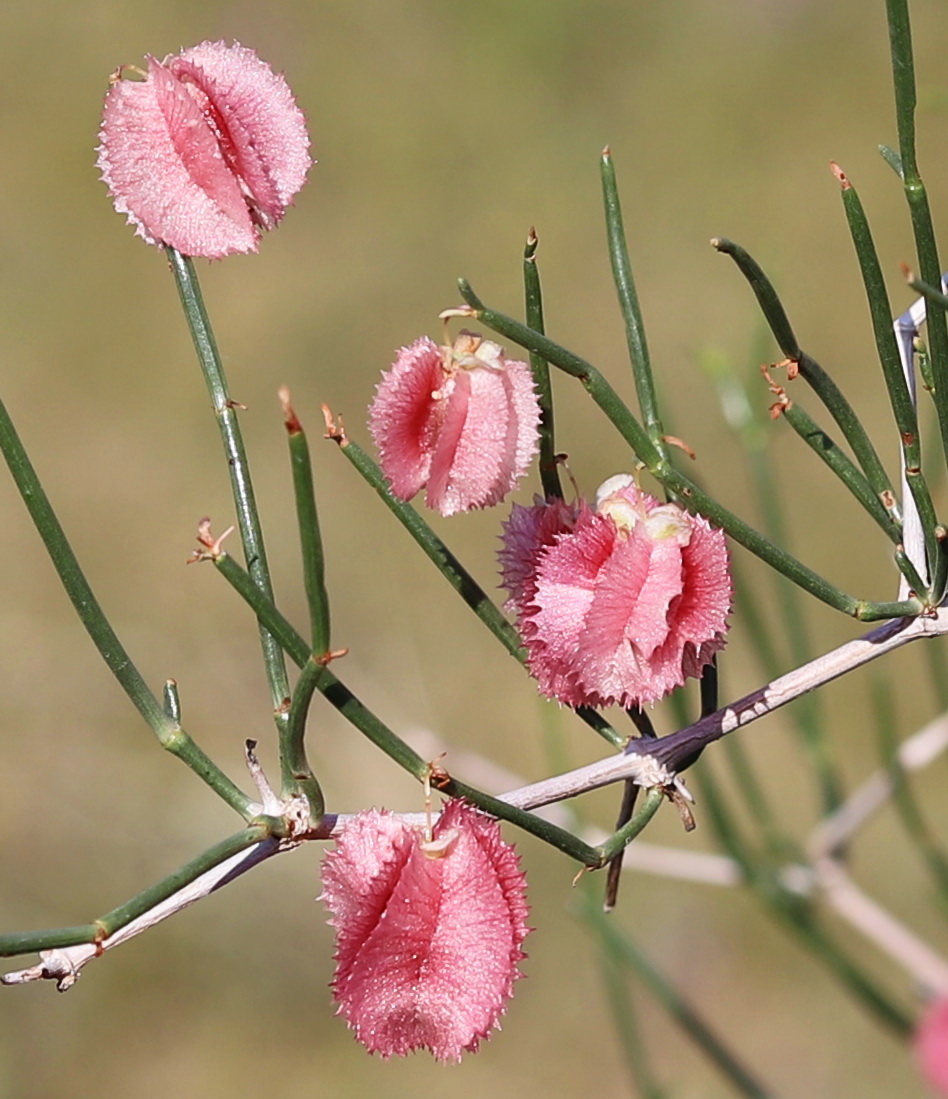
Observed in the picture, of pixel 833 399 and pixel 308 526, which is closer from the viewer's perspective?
pixel 308 526

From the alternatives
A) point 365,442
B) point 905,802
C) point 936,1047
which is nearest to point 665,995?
point 905,802

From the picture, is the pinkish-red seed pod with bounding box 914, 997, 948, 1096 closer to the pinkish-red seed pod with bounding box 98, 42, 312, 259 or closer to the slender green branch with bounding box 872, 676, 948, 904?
the slender green branch with bounding box 872, 676, 948, 904

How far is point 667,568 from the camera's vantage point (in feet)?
1.39

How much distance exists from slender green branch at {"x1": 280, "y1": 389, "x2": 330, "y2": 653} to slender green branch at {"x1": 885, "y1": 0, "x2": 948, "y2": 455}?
0.70ft

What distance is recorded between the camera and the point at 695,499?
0.43 m

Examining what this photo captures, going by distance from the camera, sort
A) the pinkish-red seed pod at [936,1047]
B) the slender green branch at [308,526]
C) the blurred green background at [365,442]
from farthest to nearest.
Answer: the blurred green background at [365,442]
the pinkish-red seed pod at [936,1047]
the slender green branch at [308,526]

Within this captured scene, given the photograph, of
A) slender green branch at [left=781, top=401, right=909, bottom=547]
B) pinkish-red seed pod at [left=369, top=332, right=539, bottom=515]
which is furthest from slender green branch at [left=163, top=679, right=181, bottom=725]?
slender green branch at [left=781, top=401, right=909, bottom=547]

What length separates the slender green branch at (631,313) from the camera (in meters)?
0.45

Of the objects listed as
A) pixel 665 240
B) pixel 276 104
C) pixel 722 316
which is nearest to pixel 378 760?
pixel 722 316

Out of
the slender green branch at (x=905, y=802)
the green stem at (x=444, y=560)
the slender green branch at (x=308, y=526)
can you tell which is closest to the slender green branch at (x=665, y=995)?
the slender green branch at (x=905, y=802)

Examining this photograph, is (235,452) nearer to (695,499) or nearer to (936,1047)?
(695,499)

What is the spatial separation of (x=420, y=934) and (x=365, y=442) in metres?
1.65

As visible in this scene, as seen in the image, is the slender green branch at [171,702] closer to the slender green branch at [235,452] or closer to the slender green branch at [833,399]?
the slender green branch at [235,452]

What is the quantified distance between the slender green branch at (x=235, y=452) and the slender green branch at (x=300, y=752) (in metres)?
0.04
